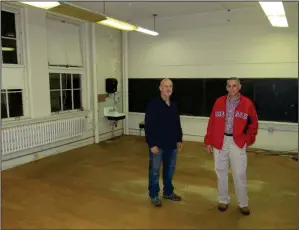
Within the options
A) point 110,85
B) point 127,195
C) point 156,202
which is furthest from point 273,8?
point 110,85

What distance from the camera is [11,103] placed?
5.00 m

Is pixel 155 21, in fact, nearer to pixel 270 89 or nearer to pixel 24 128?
pixel 270 89

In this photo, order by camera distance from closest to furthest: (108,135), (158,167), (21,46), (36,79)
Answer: (158,167), (21,46), (36,79), (108,135)

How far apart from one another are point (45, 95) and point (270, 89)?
15.0 ft

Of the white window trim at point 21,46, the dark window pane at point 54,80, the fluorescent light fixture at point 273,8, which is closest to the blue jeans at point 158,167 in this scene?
the fluorescent light fixture at point 273,8

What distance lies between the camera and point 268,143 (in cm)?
622

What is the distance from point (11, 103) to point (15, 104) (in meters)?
0.09

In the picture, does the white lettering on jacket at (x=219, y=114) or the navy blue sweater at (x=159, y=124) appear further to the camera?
the navy blue sweater at (x=159, y=124)

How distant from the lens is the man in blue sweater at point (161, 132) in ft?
10.5

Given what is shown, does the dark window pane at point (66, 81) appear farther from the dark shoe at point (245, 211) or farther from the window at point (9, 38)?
the dark shoe at point (245, 211)

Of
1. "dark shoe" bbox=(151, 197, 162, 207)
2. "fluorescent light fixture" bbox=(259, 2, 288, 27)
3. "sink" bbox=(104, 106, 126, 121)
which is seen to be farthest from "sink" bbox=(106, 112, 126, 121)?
"fluorescent light fixture" bbox=(259, 2, 288, 27)

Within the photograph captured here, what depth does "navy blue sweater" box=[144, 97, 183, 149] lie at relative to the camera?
3.18 m

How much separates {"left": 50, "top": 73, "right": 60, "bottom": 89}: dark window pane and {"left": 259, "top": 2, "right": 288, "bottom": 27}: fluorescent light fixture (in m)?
4.05

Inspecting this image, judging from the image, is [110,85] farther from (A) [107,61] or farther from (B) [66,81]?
(B) [66,81]
